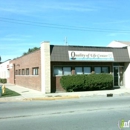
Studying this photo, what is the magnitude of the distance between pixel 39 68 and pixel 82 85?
181 inches

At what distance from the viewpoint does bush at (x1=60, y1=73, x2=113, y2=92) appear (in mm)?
22331

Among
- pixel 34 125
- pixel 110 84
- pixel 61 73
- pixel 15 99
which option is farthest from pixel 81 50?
pixel 34 125

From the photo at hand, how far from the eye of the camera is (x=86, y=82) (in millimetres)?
22844

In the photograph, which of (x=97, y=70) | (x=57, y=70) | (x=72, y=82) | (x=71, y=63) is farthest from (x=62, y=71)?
(x=97, y=70)

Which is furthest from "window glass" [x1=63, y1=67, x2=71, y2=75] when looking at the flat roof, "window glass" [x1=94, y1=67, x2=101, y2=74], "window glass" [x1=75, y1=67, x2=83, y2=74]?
"window glass" [x1=94, y1=67, x2=101, y2=74]

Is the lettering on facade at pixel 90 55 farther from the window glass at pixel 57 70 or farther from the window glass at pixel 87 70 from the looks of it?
the window glass at pixel 57 70

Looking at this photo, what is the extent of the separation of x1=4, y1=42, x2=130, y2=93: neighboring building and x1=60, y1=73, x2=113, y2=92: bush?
98 cm

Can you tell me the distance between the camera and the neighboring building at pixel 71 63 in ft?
72.9

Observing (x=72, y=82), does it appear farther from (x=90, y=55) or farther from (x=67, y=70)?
(x=90, y=55)

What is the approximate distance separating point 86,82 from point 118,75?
17.5ft

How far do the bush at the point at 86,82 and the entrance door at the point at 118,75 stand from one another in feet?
7.99

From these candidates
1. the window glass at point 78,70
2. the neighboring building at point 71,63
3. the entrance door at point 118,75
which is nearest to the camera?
the neighboring building at point 71,63

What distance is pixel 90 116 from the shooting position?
10039mm

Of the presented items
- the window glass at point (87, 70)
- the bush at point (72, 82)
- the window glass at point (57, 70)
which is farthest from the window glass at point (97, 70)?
the window glass at point (57, 70)
